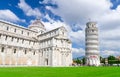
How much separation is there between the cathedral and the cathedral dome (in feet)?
15.8

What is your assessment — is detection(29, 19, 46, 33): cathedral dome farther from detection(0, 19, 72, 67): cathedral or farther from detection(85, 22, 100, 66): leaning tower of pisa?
detection(85, 22, 100, 66): leaning tower of pisa

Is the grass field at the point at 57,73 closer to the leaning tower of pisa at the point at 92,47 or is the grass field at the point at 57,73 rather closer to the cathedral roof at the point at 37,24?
the cathedral roof at the point at 37,24

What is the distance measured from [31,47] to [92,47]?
3505 cm

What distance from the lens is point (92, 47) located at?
83.9m

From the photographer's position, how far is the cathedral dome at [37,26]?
7186cm

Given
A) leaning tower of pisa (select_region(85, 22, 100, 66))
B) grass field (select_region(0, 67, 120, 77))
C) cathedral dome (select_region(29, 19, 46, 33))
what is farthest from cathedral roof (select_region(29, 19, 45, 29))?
grass field (select_region(0, 67, 120, 77))

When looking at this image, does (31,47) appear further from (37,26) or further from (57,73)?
(57,73)

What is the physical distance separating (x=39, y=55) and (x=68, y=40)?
12.6m

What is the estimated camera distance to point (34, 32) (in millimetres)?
68688

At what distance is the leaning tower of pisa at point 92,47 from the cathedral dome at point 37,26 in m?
26.1

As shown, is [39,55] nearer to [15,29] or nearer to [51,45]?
[51,45]

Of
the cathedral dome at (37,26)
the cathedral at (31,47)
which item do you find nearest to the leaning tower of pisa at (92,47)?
the cathedral at (31,47)

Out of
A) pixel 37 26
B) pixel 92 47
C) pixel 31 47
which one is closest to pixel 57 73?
pixel 31 47

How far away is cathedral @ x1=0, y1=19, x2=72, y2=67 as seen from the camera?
53.7 meters
